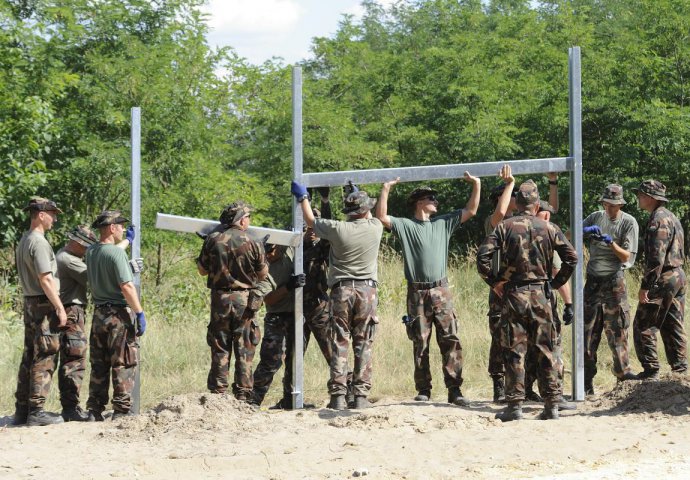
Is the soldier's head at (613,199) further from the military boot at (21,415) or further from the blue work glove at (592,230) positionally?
the military boot at (21,415)

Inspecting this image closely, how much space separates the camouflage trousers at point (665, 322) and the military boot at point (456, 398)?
1.89 m

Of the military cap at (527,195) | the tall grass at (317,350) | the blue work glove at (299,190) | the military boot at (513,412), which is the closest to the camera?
the military boot at (513,412)

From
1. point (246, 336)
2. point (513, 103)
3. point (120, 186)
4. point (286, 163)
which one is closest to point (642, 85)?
point (513, 103)

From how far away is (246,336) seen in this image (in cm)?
871

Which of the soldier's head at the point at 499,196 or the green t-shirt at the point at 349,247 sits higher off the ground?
the soldier's head at the point at 499,196

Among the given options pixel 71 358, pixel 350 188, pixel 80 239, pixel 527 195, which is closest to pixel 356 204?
pixel 350 188

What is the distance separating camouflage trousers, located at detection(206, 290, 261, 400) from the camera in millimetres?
8625

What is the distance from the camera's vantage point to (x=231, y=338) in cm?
875

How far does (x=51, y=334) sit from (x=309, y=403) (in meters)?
2.57

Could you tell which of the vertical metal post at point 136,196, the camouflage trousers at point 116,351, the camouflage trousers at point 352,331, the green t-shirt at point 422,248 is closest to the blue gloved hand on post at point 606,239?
the green t-shirt at point 422,248

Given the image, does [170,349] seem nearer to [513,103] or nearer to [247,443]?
[247,443]

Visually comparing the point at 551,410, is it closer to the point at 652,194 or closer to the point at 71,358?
the point at 652,194

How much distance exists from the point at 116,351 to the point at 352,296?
217cm

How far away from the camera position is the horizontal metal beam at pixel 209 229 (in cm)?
860
